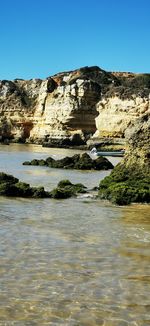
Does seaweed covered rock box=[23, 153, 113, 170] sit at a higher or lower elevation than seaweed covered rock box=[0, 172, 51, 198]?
higher

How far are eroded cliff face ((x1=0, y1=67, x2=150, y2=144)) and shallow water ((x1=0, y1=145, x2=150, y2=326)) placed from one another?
61040 mm

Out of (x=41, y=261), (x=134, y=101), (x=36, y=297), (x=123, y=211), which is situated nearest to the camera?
(x=36, y=297)

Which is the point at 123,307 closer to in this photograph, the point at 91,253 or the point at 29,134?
the point at 91,253

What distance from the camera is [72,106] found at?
280ft

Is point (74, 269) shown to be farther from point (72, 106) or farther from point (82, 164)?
point (72, 106)

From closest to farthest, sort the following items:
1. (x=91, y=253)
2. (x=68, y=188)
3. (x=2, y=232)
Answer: (x=91, y=253) < (x=2, y=232) < (x=68, y=188)

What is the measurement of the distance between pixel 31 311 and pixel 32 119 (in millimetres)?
92124

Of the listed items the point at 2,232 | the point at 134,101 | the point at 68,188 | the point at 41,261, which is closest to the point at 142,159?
the point at 68,188

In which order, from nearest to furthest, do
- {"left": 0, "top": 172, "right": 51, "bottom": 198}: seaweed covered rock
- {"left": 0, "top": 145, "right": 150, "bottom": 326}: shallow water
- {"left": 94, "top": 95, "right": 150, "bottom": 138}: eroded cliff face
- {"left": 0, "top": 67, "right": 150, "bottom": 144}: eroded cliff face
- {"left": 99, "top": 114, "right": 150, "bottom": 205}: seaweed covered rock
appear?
{"left": 0, "top": 145, "right": 150, "bottom": 326}: shallow water → {"left": 99, "top": 114, "right": 150, "bottom": 205}: seaweed covered rock → {"left": 0, "top": 172, "right": 51, "bottom": 198}: seaweed covered rock → {"left": 94, "top": 95, "right": 150, "bottom": 138}: eroded cliff face → {"left": 0, "top": 67, "right": 150, "bottom": 144}: eroded cliff face

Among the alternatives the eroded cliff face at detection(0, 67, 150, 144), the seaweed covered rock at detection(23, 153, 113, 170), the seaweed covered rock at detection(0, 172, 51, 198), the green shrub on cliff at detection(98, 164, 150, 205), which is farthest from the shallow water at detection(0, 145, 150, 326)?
the eroded cliff face at detection(0, 67, 150, 144)

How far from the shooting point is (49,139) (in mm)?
86188

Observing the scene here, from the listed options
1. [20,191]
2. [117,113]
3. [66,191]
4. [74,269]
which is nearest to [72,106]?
[117,113]

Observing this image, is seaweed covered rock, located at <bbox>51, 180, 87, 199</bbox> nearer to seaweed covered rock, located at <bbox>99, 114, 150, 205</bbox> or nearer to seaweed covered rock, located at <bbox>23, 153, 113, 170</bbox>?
→ seaweed covered rock, located at <bbox>99, 114, 150, 205</bbox>

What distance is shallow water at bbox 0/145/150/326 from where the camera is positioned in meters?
6.04
